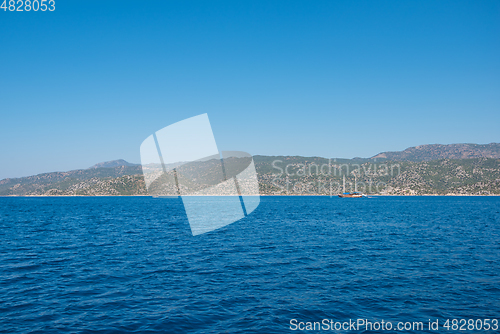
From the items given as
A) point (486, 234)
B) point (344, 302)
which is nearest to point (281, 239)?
point (344, 302)

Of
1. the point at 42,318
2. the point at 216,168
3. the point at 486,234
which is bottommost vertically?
the point at 486,234

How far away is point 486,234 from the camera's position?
52312 millimetres

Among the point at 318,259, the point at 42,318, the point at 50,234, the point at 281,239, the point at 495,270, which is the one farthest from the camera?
the point at 50,234

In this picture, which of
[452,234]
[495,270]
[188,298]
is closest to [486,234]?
[452,234]

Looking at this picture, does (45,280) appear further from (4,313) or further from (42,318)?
(42,318)

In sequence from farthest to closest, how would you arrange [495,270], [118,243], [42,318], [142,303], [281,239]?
[281,239]
[118,243]
[495,270]
[142,303]
[42,318]

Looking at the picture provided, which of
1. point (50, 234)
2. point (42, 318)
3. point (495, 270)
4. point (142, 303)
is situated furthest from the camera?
point (50, 234)

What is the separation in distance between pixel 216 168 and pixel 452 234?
42950 millimetres

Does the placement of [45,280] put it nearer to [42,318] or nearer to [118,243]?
[42,318]

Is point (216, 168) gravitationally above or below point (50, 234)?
above

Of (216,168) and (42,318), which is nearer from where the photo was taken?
(42,318)

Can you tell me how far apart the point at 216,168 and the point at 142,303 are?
138 ft

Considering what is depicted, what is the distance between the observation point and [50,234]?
2010 inches

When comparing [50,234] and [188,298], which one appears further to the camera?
[50,234]
